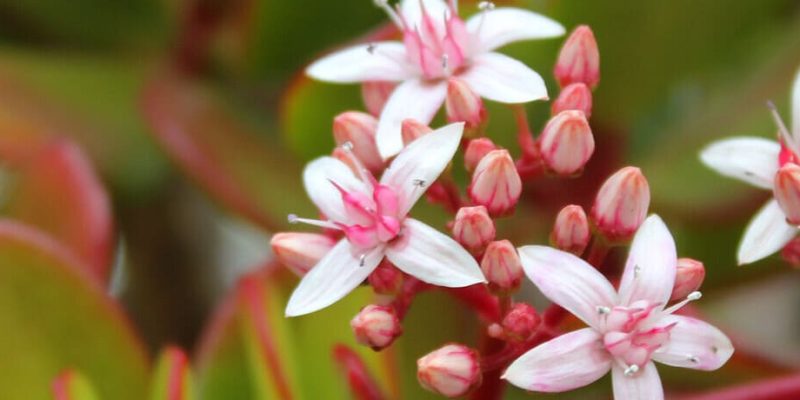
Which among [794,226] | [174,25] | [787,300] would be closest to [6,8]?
[174,25]

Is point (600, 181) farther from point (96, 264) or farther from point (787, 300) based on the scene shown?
point (787, 300)

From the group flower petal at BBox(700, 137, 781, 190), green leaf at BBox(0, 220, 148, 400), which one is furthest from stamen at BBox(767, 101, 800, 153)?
green leaf at BBox(0, 220, 148, 400)

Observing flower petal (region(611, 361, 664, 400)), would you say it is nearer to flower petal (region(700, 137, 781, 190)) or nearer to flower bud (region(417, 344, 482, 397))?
flower bud (region(417, 344, 482, 397))

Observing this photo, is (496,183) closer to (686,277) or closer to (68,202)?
(686,277)

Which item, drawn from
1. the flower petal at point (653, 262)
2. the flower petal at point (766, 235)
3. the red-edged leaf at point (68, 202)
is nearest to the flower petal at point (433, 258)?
the flower petal at point (653, 262)

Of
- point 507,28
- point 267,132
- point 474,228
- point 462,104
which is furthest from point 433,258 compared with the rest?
point 267,132
